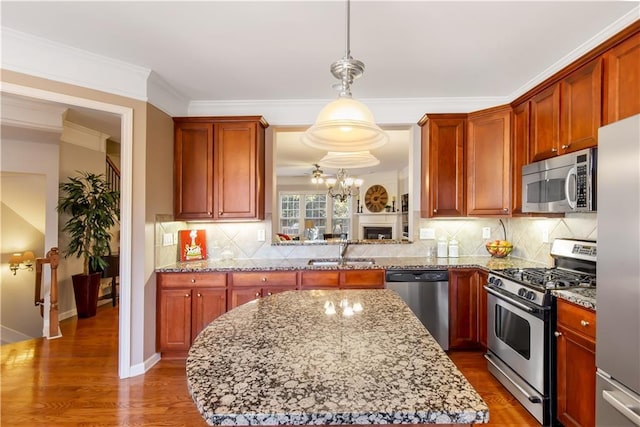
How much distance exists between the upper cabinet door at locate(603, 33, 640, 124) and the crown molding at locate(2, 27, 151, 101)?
134 inches

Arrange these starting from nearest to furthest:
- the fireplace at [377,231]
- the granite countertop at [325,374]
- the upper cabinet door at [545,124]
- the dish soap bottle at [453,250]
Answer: the granite countertop at [325,374]
the upper cabinet door at [545,124]
the dish soap bottle at [453,250]
the fireplace at [377,231]

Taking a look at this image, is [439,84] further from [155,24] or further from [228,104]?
[155,24]

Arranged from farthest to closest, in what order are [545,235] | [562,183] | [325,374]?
[545,235] → [562,183] → [325,374]

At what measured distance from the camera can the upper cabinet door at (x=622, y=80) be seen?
1767 millimetres

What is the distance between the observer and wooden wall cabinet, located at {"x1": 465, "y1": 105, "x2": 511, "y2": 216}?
3033 millimetres

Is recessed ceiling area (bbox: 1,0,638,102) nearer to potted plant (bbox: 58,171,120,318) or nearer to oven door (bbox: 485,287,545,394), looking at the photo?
oven door (bbox: 485,287,545,394)

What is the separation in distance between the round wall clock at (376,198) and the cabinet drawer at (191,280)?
6.29 metres

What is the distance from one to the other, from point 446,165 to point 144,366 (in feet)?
11.2

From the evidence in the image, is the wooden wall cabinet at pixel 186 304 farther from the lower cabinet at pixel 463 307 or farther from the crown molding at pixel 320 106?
the lower cabinet at pixel 463 307

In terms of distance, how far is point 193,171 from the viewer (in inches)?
130

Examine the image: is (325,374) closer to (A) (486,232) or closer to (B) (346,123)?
(B) (346,123)

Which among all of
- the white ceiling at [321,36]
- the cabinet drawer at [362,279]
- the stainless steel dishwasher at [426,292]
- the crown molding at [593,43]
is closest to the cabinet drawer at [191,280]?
the cabinet drawer at [362,279]

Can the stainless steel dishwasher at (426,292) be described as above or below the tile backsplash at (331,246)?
below

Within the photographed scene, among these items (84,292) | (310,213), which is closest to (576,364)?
(84,292)
